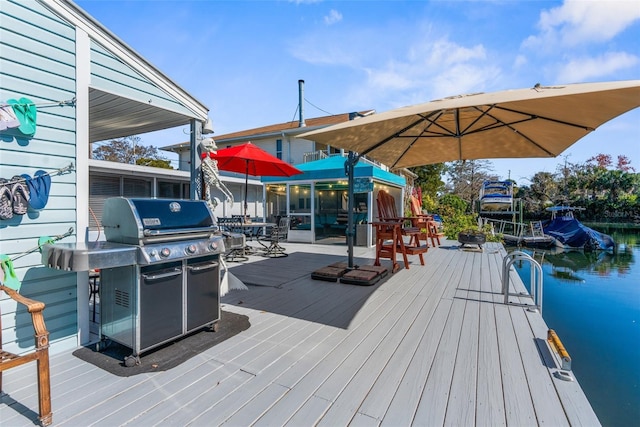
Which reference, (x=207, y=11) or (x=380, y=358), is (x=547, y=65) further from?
(x=380, y=358)

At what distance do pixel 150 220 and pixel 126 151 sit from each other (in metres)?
29.0

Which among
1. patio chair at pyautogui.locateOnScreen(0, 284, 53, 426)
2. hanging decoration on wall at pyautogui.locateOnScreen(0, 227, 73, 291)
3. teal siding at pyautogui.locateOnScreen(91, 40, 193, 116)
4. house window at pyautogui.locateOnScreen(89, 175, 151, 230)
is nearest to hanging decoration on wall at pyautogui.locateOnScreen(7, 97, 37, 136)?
teal siding at pyautogui.locateOnScreen(91, 40, 193, 116)

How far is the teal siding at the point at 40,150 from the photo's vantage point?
6.82 feet

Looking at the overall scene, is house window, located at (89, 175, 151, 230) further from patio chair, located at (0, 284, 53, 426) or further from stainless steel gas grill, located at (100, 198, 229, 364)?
patio chair, located at (0, 284, 53, 426)

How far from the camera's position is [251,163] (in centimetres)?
655

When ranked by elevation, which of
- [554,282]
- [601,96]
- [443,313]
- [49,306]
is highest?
[601,96]

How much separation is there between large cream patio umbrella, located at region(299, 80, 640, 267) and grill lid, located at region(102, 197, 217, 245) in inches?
56.5

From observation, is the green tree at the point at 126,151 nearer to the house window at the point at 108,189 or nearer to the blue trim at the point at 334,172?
the house window at the point at 108,189

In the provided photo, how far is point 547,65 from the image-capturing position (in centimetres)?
802

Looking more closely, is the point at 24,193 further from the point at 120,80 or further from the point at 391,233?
the point at 391,233

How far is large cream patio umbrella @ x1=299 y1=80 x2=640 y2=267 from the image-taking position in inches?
85.0

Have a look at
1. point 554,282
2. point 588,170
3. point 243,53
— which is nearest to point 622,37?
point 554,282

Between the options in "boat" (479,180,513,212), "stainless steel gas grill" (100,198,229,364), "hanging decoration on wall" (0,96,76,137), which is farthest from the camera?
"boat" (479,180,513,212)

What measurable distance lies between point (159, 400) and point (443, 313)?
2.83 metres
